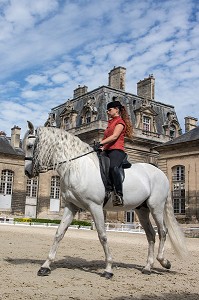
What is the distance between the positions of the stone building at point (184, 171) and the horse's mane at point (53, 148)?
2213 cm

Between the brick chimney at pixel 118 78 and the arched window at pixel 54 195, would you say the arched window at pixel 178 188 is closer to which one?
the brick chimney at pixel 118 78

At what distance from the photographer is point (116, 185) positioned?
5.65 m

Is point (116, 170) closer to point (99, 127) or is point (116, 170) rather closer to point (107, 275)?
point (107, 275)

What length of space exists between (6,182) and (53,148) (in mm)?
31856

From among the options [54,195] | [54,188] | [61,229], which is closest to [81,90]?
[54,188]

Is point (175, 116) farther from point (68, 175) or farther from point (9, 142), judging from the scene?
point (68, 175)

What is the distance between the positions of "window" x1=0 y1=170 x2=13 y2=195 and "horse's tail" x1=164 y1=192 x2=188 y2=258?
3125 centimetres

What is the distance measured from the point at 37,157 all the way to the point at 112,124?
1275mm

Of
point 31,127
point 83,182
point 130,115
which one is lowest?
point 83,182

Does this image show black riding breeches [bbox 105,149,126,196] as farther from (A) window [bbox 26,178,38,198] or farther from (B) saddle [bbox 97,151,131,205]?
(A) window [bbox 26,178,38,198]

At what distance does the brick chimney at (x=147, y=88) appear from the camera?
39.7 meters

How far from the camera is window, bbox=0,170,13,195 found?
1422 inches

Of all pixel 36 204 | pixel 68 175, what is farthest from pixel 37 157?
pixel 36 204

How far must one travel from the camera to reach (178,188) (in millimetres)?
28609
